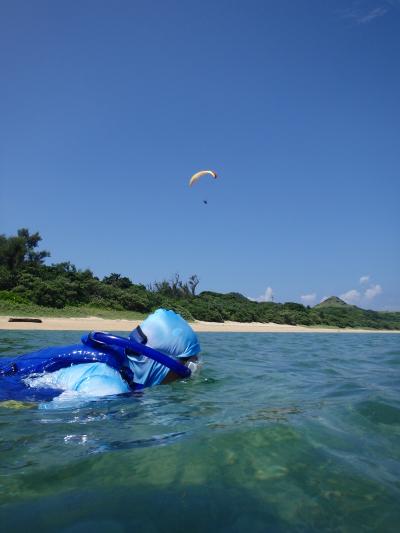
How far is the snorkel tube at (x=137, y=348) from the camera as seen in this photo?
3.76 m

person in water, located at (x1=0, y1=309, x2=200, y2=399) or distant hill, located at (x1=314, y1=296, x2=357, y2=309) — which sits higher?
distant hill, located at (x1=314, y1=296, x2=357, y2=309)

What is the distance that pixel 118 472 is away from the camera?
7.16 feet

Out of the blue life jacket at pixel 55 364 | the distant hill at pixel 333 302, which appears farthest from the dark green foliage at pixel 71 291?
the distant hill at pixel 333 302

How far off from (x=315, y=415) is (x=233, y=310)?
3682 centimetres

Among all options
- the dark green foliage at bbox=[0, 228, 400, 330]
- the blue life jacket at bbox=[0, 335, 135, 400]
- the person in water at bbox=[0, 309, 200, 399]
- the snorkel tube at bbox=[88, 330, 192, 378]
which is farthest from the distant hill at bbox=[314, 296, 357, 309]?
the blue life jacket at bbox=[0, 335, 135, 400]

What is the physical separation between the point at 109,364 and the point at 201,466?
5.53 ft

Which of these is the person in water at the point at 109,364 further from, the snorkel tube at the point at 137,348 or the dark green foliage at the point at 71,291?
the dark green foliage at the point at 71,291

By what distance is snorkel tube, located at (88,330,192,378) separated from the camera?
3762 mm

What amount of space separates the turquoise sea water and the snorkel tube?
0.32m

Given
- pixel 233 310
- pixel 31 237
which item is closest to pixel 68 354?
pixel 31 237

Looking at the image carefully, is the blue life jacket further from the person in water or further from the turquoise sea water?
the turquoise sea water

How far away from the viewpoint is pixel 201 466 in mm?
2279

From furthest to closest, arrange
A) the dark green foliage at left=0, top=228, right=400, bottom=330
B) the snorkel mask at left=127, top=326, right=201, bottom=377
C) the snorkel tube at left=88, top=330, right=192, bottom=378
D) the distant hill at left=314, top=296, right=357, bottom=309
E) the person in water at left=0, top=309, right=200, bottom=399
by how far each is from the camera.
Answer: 1. the distant hill at left=314, top=296, right=357, bottom=309
2. the dark green foliage at left=0, top=228, right=400, bottom=330
3. the snorkel mask at left=127, top=326, right=201, bottom=377
4. the snorkel tube at left=88, top=330, right=192, bottom=378
5. the person in water at left=0, top=309, right=200, bottom=399

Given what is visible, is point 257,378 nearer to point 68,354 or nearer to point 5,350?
point 68,354
